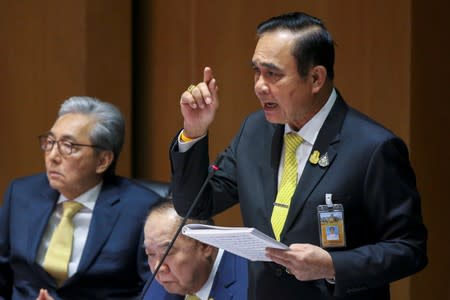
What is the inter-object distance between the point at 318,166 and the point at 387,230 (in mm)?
209

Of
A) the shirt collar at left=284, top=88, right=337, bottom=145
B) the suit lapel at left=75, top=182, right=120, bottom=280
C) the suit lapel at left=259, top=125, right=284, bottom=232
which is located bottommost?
the suit lapel at left=75, top=182, right=120, bottom=280

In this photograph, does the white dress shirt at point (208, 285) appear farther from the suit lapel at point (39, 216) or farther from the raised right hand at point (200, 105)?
the suit lapel at point (39, 216)

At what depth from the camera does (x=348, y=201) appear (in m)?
2.05

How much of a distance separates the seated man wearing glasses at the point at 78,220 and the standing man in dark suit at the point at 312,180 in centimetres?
101

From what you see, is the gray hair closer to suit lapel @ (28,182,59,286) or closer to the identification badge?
suit lapel @ (28,182,59,286)

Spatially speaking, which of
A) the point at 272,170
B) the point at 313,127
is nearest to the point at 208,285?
the point at 272,170

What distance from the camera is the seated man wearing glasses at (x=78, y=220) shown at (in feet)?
10.4

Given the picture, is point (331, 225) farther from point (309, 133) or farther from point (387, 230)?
point (309, 133)

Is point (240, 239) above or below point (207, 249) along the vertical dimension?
above

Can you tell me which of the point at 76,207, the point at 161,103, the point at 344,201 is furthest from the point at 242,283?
the point at 161,103

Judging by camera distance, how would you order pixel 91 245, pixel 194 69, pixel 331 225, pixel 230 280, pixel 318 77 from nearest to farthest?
pixel 331 225 → pixel 318 77 → pixel 230 280 → pixel 91 245 → pixel 194 69

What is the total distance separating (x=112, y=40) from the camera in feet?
13.9

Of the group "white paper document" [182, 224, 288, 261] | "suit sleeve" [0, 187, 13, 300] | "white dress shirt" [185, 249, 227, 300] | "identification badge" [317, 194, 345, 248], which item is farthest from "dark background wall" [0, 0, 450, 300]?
"white paper document" [182, 224, 288, 261]

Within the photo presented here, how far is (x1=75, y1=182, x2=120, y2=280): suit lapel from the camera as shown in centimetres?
317
